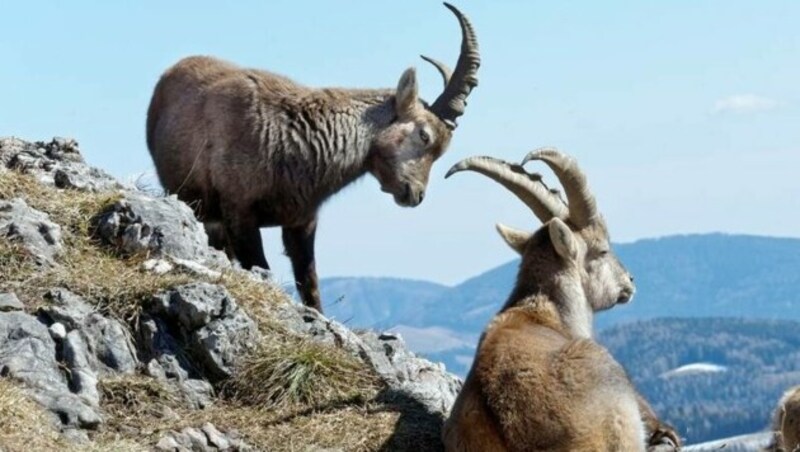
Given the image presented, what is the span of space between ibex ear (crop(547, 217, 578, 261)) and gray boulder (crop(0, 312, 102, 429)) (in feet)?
13.2

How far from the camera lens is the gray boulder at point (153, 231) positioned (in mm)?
12992

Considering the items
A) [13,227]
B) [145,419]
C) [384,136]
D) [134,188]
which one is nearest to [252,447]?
[145,419]

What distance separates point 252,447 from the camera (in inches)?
428

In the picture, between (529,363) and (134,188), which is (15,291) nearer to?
(134,188)

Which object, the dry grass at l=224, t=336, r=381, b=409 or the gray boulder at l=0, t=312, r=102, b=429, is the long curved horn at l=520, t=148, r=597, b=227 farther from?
the gray boulder at l=0, t=312, r=102, b=429

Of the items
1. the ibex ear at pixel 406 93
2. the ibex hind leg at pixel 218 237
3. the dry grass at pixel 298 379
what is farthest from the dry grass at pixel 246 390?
the ibex ear at pixel 406 93

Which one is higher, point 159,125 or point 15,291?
point 159,125

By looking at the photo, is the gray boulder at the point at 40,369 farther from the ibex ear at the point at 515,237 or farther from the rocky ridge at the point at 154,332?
the ibex ear at the point at 515,237

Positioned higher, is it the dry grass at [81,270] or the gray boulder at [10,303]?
the dry grass at [81,270]

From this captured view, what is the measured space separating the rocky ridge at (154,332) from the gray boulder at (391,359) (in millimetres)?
14

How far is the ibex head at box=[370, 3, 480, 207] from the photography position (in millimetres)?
16984

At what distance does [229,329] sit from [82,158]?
4.13 m

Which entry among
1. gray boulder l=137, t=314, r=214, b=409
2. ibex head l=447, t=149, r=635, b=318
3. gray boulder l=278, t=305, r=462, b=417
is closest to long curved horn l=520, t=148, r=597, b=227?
ibex head l=447, t=149, r=635, b=318

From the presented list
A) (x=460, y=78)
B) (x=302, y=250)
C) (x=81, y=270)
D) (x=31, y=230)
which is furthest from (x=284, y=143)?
(x=81, y=270)
